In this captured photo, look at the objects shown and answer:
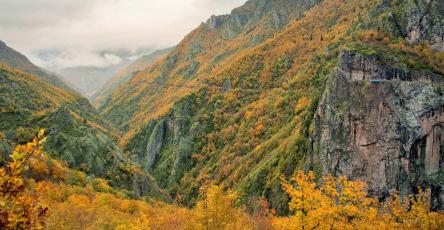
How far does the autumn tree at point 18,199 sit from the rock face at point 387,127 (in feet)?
251

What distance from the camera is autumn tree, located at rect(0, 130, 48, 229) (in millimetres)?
8812

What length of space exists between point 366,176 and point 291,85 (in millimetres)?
80667

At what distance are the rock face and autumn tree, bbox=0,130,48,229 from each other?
251 feet

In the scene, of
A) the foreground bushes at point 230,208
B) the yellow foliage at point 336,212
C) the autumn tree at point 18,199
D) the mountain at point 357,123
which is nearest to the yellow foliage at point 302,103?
the mountain at point 357,123

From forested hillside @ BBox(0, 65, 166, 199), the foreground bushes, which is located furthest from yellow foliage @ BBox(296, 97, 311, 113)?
the foreground bushes

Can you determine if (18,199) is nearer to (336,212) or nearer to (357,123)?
(336,212)

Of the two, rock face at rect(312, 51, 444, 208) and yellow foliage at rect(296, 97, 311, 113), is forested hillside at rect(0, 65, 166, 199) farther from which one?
yellow foliage at rect(296, 97, 311, 113)

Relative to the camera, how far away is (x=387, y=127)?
7831cm

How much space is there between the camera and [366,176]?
260 ft

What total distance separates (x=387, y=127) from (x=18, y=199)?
77.9 m

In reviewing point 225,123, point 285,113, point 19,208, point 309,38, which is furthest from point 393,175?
point 309,38

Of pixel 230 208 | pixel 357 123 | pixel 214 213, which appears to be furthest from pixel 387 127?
pixel 214 213

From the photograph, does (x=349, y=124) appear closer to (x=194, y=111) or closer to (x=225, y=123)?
(x=225, y=123)

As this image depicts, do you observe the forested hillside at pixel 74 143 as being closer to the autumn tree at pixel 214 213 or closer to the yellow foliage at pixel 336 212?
the autumn tree at pixel 214 213
